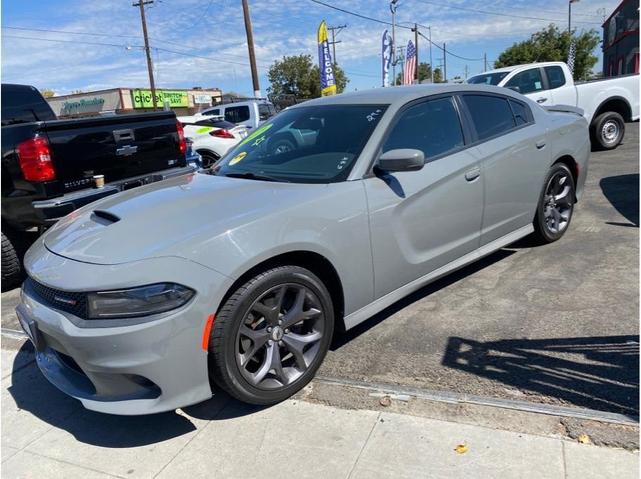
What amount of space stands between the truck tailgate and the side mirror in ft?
10.2

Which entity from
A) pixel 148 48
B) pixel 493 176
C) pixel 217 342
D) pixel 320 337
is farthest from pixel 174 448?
pixel 148 48

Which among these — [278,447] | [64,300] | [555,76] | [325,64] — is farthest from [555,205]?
[325,64]

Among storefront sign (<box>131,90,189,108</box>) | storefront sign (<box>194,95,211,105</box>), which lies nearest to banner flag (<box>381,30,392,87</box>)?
storefront sign (<box>131,90,189,108</box>)

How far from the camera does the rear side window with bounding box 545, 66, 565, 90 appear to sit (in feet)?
32.6

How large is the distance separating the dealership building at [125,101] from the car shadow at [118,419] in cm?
4821

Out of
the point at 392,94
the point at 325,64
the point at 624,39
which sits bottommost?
the point at 392,94

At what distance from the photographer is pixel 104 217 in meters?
3.08

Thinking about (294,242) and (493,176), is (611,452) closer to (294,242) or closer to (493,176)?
(294,242)

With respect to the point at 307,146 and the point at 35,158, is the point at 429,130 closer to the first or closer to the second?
the point at 307,146

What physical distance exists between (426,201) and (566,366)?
4.36 feet

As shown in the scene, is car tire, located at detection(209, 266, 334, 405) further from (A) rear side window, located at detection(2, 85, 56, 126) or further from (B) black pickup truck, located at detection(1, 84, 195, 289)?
(A) rear side window, located at detection(2, 85, 56, 126)

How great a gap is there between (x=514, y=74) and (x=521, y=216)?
649cm

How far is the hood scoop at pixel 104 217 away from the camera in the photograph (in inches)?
117

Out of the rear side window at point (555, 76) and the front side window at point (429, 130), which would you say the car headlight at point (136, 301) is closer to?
the front side window at point (429, 130)
